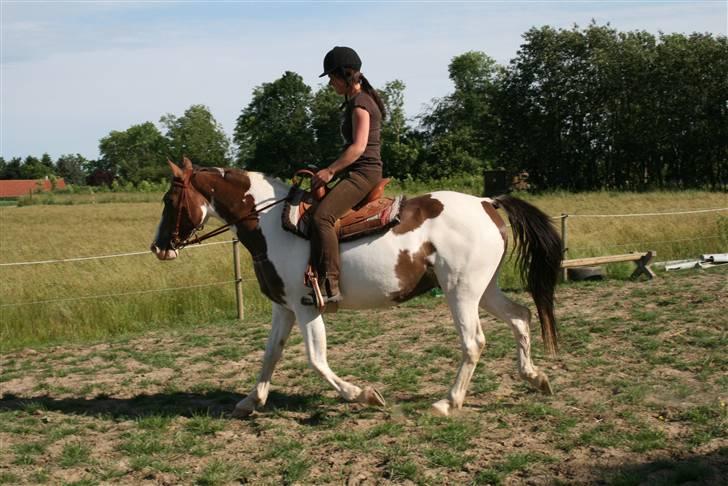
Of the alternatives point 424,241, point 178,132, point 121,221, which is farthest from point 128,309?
point 178,132

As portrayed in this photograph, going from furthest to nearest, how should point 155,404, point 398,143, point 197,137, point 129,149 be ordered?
point 129,149 < point 197,137 < point 398,143 < point 155,404

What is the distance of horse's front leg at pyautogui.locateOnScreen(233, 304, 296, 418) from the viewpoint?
234 inches

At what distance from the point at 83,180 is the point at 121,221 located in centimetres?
10532

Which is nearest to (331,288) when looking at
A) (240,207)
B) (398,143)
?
(240,207)

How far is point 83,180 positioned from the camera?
433 ft

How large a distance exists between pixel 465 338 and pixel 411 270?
2.15 feet

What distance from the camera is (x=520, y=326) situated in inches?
241

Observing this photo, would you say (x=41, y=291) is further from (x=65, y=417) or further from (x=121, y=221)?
(x=121, y=221)

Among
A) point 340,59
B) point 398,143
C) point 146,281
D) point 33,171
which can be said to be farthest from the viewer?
point 33,171

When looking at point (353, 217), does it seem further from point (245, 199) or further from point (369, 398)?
point (369, 398)

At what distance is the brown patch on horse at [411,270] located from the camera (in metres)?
5.72

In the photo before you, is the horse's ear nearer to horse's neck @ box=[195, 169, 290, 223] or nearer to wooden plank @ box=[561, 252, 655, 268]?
horse's neck @ box=[195, 169, 290, 223]

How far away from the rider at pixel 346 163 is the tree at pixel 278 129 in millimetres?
55727

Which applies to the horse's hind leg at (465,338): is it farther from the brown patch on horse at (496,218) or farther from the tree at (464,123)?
the tree at (464,123)
